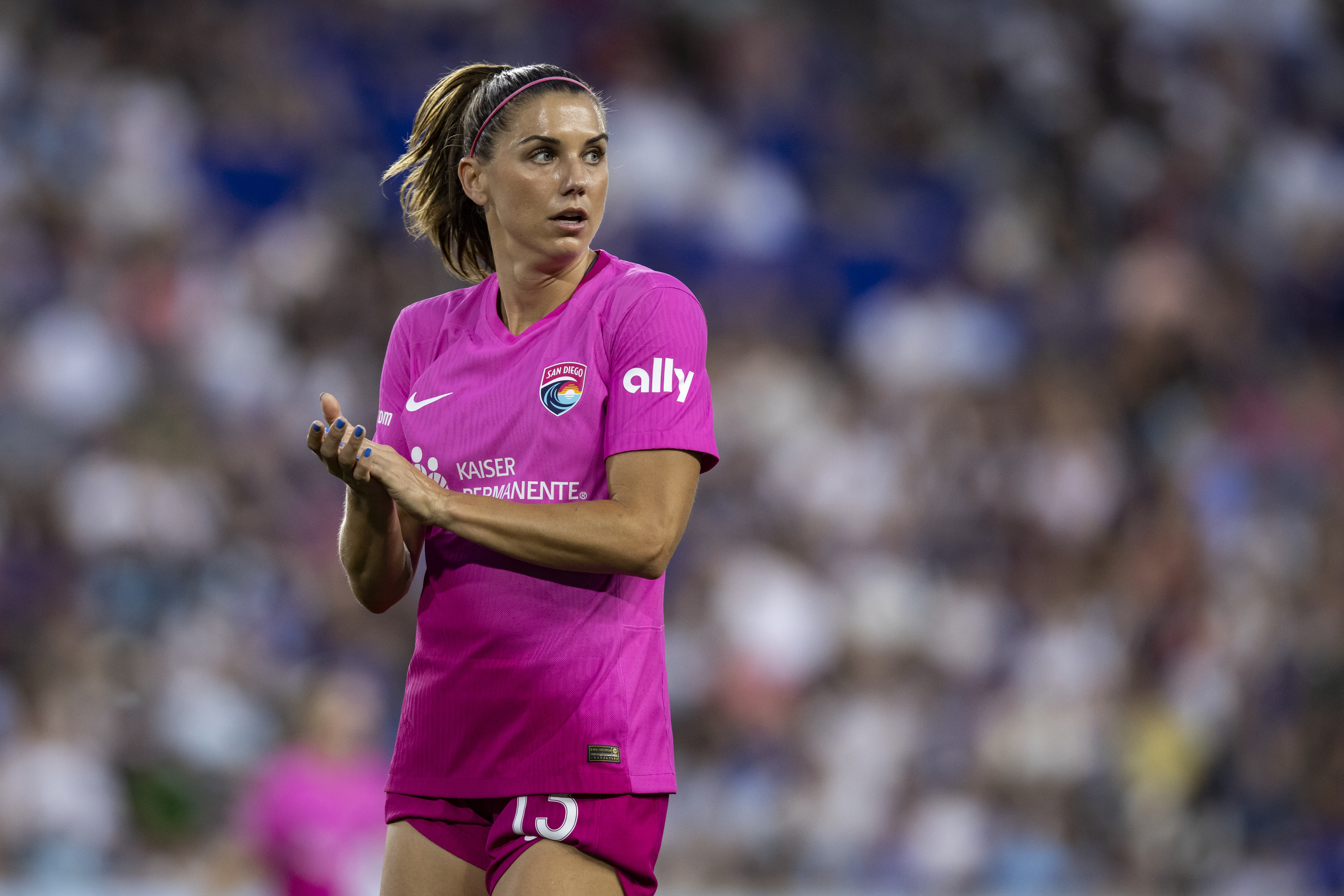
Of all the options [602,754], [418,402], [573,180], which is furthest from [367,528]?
[573,180]

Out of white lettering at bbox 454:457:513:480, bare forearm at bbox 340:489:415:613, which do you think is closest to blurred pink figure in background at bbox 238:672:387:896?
bare forearm at bbox 340:489:415:613

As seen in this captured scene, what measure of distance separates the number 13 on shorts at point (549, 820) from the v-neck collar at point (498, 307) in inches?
32.6

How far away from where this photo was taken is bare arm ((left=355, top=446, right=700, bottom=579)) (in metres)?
2.91

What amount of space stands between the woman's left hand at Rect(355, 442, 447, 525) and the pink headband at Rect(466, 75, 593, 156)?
2.20 feet

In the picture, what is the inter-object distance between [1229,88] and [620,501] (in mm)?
10937

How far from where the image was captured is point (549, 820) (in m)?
2.95

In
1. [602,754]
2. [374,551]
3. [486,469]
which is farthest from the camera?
[374,551]

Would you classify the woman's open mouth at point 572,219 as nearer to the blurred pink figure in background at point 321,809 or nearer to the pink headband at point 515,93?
the pink headband at point 515,93

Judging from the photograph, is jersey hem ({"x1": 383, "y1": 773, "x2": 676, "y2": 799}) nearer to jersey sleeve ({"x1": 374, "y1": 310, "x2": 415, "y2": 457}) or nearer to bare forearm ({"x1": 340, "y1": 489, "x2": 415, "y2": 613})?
bare forearm ({"x1": 340, "y1": 489, "x2": 415, "y2": 613})

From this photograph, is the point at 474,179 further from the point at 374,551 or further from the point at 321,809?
the point at 321,809

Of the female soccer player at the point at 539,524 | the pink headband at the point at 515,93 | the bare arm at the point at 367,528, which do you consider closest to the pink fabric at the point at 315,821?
the bare arm at the point at 367,528

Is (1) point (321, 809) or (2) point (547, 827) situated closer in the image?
(2) point (547, 827)

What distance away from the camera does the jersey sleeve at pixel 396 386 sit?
3.32m

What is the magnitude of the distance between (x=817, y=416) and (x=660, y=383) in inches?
307
